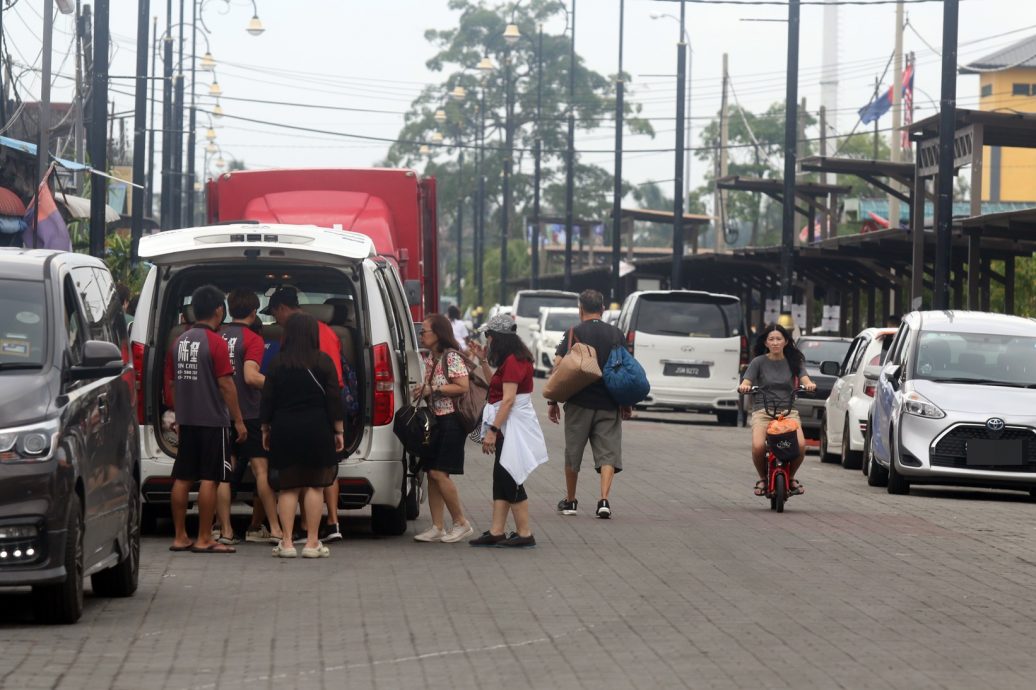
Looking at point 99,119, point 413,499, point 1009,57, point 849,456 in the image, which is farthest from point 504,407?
point 1009,57

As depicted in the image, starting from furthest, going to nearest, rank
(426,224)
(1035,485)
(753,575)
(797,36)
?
1. (797,36)
2. (426,224)
3. (1035,485)
4. (753,575)

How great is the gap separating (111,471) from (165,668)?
2142 millimetres

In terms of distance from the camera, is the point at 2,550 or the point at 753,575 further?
the point at 753,575

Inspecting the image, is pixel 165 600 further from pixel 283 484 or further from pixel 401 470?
pixel 401 470

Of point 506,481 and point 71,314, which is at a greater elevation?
point 71,314

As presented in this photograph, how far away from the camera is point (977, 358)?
19453 millimetres

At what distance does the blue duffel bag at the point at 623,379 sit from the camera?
15398mm

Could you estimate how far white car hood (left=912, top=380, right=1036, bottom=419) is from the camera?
723 inches

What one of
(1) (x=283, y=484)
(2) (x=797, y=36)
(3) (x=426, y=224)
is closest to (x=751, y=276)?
(2) (x=797, y=36)

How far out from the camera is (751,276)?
47562mm

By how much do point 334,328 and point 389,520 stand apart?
1405 millimetres

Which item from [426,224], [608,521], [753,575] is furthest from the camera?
[426,224]

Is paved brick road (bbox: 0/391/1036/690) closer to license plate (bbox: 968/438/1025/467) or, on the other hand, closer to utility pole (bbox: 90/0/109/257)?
license plate (bbox: 968/438/1025/467)

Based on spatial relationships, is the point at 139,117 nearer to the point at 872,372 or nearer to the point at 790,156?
the point at 790,156
